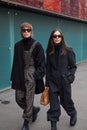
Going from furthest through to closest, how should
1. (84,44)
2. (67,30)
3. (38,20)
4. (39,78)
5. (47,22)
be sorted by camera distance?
(84,44)
(67,30)
(47,22)
(38,20)
(39,78)

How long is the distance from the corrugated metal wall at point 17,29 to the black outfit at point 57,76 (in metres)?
4.08

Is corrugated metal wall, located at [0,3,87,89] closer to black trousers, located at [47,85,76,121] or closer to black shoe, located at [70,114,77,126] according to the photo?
black shoe, located at [70,114,77,126]

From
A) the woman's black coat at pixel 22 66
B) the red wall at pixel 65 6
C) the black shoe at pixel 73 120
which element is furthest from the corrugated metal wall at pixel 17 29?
the woman's black coat at pixel 22 66

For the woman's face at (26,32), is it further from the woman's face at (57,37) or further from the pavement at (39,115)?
the pavement at (39,115)

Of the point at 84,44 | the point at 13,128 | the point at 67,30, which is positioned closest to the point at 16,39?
the point at 13,128

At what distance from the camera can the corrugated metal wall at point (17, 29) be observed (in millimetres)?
9898

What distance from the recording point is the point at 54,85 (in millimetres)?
5926

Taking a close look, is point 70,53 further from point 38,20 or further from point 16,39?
point 38,20

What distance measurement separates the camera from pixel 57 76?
5.86m

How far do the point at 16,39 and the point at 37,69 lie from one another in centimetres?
510

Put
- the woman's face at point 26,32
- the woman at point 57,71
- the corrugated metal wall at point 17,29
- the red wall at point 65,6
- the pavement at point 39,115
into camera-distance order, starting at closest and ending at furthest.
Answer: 1. the woman's face at point 26,32
2. the woman at point 57,71
3. the pavement at point 39,115
4. the corrugated metal wall at point 17,29
5. the red wall at point 65,6

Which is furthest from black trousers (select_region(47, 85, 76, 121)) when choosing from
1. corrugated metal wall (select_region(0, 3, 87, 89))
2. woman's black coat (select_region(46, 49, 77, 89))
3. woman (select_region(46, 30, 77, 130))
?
corrugated metal wall (select_region(0, 3, 87, 89))

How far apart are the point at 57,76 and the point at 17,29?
5.19 m

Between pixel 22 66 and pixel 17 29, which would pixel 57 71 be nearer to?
pixel 22 66
